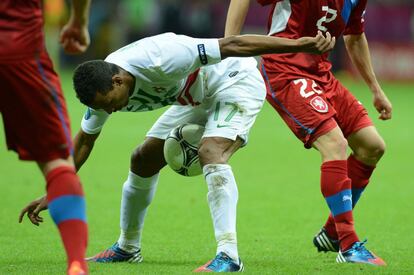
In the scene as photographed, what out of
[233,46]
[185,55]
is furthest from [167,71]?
[233,46]

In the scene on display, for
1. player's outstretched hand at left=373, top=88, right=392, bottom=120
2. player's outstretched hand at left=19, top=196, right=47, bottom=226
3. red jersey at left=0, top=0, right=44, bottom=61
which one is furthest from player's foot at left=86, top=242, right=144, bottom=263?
red jersey at left=0, top=0, right=44, bottom=61

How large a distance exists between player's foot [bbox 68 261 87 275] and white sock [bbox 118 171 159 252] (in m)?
1.96

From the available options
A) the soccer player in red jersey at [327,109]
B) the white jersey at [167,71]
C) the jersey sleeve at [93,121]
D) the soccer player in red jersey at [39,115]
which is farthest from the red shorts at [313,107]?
the soccer player in red jersey at [39,115]

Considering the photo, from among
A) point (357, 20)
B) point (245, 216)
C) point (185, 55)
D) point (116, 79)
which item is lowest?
point (245, 216)

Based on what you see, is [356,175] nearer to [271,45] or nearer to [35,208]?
[271,45]

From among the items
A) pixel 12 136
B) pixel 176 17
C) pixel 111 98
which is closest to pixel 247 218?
pixel 111 98

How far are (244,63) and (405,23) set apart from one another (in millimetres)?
23425

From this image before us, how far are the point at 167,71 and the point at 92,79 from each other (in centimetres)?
47

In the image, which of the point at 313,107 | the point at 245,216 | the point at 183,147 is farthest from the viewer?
the point at 245,216

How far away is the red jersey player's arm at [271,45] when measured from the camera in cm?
578

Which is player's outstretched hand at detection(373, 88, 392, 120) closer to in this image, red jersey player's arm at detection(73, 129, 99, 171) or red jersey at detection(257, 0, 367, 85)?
red jersey at detection(257, 0, 367, 85)

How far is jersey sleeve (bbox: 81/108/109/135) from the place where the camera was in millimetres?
6461

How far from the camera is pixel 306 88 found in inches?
272

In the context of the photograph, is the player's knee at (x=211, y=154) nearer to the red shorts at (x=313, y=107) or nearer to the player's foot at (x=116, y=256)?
the red shorts at (x=313, y=107)
